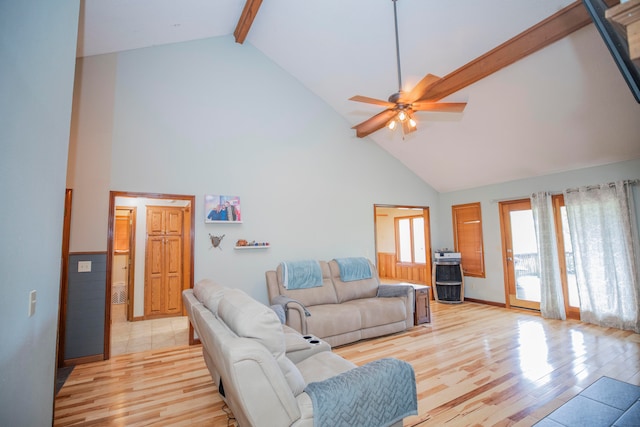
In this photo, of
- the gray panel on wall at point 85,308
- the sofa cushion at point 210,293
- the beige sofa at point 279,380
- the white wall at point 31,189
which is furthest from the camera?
the gray panel on wall at point 85,308

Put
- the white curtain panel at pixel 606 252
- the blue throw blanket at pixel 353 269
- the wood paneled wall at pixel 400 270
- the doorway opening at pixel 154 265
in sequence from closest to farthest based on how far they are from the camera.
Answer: the white curtain panel at pixel 606 252 → the blue throw blanket at pixel 353 269 → the doorway opening at pixel 154 265 → the wood paneled wall at pixel 400 270

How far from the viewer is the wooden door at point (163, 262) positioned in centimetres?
528

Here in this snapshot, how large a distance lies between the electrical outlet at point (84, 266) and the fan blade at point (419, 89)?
3989mm

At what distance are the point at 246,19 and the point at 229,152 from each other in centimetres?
176

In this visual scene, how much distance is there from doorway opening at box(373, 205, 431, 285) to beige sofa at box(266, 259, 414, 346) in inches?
135

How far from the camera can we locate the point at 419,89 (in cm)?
279

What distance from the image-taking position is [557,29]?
2893 millimetres

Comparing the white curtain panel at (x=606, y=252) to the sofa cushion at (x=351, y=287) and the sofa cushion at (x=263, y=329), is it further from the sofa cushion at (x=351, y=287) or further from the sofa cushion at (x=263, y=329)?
the sofa cushion at (x=263, y=329)

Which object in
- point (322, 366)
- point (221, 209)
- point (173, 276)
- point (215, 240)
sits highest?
point (221, 209)

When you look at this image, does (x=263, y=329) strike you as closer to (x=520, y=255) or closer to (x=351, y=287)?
(x=351, y=287)

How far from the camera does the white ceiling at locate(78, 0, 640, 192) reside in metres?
3.10

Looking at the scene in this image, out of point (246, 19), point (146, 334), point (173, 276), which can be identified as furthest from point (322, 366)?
point (173, 276)

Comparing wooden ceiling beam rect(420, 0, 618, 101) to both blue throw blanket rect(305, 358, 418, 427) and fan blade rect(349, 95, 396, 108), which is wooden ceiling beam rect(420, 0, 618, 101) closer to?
fan blade rect(349, 95, 396, 108)

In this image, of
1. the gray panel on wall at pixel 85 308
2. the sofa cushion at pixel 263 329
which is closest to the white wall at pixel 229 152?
the gray panel on wall at pixel 85 308
